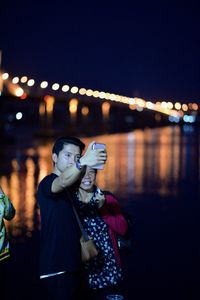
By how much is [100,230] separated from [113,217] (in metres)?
0.12

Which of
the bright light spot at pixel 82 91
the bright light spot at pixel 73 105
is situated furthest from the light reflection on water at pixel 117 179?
the bright light spot at pixel 82 91

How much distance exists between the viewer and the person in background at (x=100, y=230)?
3.73 metres

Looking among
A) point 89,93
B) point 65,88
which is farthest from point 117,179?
point 89,93

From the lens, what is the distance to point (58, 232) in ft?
11.2

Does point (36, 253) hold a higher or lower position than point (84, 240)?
lower

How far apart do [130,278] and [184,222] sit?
387 centimetres

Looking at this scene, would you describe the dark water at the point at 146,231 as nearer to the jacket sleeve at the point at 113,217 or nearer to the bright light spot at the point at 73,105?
the jacket sleeve at the point at 113,217

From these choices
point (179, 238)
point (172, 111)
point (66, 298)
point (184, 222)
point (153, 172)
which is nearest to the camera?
point (66, 298)

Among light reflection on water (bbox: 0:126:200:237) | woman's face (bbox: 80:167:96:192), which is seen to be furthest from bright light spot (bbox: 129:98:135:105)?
woman's face (bbox: 80:167:96:192)

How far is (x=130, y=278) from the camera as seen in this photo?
646cm

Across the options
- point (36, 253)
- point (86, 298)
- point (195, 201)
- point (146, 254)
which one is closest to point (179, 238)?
point (146, 254)

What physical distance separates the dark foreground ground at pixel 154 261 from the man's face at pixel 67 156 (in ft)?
8.80

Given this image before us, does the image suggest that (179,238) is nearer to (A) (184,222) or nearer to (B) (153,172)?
(A) (184,222)

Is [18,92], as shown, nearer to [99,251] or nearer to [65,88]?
[65,88]
